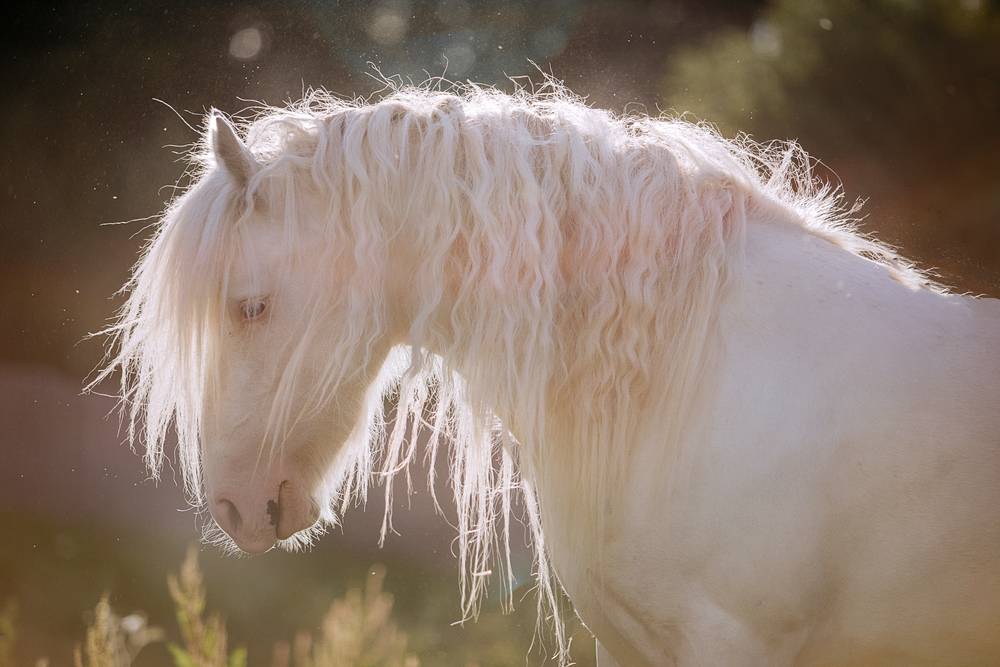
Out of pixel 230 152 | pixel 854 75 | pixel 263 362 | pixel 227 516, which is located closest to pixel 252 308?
pixel 263 362

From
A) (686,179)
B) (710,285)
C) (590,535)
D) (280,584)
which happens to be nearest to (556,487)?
(590,535)

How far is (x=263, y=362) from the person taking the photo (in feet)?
4.14

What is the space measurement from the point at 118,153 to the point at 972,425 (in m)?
3.42

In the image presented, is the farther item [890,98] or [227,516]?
[890,98]

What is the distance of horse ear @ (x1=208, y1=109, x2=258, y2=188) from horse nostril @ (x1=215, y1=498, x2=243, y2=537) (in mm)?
544

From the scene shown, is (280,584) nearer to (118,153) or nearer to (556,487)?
(118,153)

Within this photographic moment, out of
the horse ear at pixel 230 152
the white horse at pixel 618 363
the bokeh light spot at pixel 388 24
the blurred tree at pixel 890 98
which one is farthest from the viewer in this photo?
the bokeh light spot at pixel 388 24

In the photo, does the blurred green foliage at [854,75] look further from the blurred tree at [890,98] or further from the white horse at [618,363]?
the white horse at [618,363]

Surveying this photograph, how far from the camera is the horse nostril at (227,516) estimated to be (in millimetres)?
1297

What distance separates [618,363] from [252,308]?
61 centimetres

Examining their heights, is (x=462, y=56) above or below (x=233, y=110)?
above

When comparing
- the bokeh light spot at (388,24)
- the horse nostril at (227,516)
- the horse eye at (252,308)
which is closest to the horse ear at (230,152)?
the horse eye at (252,308)

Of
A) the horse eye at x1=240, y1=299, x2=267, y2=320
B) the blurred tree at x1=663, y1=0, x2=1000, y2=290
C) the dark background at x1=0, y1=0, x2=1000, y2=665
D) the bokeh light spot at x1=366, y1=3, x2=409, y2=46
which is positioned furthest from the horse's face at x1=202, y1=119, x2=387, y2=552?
the bokeh light spot at x1=366, y1=3, x2=409, y2=46

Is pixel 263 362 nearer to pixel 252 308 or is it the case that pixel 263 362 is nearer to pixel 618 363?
pixel 252 308
